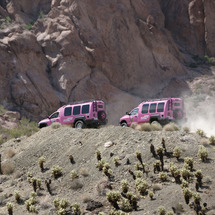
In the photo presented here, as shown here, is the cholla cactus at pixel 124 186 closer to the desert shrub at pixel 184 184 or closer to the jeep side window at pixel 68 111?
the desert shrub at pixel 184 184

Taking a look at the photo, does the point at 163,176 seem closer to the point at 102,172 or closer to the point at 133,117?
the point at 102,172

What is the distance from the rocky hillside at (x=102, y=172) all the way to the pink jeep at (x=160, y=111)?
4209 mm

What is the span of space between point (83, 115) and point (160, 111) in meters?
4.91

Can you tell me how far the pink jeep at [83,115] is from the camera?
22953 millimetres

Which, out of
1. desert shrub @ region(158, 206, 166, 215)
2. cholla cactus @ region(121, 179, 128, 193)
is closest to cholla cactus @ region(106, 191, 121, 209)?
cholla cactus @ region(121, 179, 128, 193)

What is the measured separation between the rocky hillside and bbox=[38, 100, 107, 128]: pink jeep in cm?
234

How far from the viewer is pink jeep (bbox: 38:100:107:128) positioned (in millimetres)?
22953

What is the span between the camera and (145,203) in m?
12.6

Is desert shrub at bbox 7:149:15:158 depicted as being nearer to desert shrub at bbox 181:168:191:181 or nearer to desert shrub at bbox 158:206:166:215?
desert shrub at bbox 181:168:191:181

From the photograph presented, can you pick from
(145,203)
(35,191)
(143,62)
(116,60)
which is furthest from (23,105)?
(145,203)

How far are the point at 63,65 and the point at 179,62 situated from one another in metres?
18.7

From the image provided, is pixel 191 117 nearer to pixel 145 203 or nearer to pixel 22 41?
pixel 22 41

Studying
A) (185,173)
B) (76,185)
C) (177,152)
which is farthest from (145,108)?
(185,173)

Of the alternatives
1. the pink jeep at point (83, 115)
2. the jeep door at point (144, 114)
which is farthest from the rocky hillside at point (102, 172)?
the jeep door at point (144, 114)
